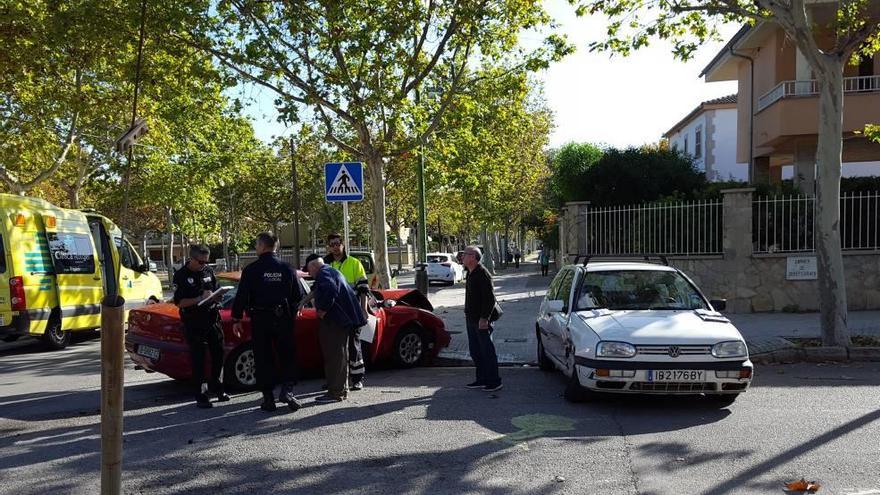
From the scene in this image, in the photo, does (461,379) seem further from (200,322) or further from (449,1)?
(449,1)

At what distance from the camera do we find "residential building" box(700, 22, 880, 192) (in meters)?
16.4

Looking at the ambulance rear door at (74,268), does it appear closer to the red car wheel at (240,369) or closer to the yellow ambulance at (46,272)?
the yellow ambulance at (46,272)

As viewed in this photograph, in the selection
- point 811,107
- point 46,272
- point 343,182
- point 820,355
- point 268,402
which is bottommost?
point 820,355

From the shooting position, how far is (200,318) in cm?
698

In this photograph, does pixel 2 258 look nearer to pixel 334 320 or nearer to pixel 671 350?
pixel 334 320

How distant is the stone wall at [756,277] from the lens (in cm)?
1328

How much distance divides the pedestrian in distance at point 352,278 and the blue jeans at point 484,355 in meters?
1.30

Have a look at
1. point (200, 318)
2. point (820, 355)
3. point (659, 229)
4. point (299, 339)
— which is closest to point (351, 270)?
point (299, 339)

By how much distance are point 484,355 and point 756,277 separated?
8217 millimetres

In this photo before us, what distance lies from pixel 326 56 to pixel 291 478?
34.5 ft

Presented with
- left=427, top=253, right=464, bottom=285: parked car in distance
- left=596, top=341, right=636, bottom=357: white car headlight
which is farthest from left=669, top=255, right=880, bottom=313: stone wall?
left=427, top=253, right=464, bottom=285: parked car in distance

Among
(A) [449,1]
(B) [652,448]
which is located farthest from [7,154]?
(B) [652,448]

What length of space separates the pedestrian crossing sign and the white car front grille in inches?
214

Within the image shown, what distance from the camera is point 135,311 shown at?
7.85m
